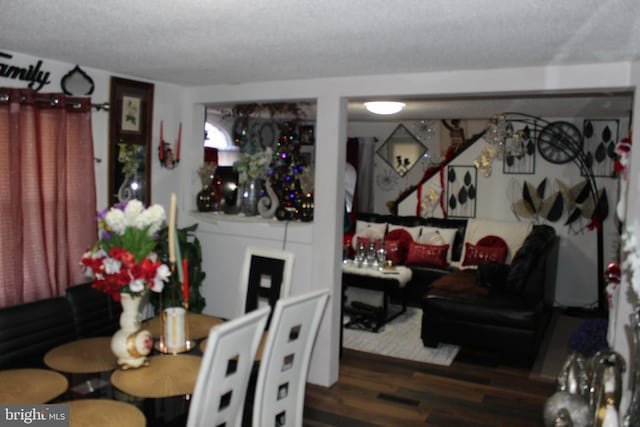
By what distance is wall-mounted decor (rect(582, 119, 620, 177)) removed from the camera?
21.4ft

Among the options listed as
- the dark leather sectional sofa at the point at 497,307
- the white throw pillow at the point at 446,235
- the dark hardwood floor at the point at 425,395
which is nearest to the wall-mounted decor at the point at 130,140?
the dark hardwood floor at the point at 425,395

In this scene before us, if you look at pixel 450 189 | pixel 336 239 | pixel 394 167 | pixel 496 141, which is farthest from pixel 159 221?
pixel 394 167

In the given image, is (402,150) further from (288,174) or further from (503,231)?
(288,174)

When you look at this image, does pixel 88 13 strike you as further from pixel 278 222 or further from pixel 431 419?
pixel 431 419

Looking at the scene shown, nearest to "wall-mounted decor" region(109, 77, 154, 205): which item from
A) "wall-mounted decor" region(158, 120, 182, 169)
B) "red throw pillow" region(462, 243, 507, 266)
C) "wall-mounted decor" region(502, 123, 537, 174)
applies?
"wall-mounted decor" region(158, 120, 182, 169)

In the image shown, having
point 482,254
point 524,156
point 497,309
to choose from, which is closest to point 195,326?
point 497,309

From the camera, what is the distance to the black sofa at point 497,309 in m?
4.67

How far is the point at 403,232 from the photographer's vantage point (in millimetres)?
7047

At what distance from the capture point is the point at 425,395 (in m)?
4.04

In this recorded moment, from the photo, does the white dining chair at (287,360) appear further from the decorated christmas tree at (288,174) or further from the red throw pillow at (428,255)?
the red throw pillow at (428,255)

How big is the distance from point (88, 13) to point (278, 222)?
2.28 metres

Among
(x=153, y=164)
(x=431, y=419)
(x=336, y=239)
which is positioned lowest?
(x=431, y=419)

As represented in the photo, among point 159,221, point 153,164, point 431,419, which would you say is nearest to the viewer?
point 159,221

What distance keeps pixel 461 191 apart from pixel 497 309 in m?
2.95
